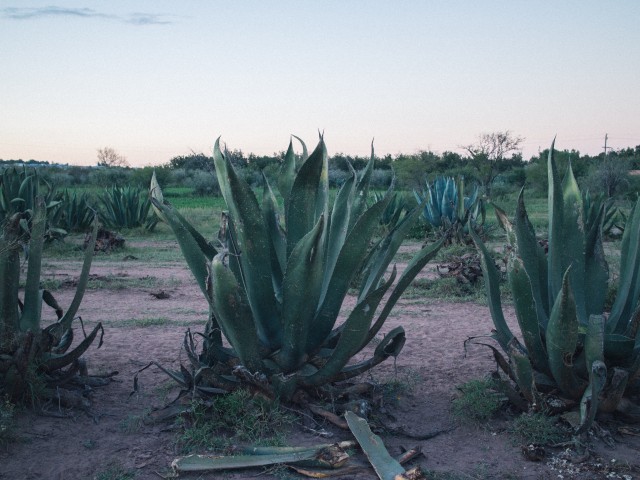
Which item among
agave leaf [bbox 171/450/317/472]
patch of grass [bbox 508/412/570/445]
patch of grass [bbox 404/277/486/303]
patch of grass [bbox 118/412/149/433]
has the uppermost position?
patch of grass [bbox 404/277/486/303]

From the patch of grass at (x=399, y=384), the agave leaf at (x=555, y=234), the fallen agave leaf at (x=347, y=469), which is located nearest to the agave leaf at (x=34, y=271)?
the fallen agave leaf at (x=347, y=469)

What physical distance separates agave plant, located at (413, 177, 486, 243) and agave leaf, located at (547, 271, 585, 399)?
814 centimetres

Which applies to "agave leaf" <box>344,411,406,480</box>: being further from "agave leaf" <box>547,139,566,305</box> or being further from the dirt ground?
"agave leaf" <box>547,139,566,305</box>

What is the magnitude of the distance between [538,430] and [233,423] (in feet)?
4.90

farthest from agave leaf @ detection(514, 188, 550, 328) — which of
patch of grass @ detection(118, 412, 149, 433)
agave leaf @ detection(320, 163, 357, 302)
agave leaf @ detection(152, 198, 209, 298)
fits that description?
patch of grass @ detection(118, 412, 149, 433)

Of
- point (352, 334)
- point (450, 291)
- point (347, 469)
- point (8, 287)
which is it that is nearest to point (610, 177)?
point (450, 291)

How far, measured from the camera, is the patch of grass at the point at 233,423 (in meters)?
2.97

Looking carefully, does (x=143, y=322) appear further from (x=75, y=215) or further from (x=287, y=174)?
(x=75, y=215)

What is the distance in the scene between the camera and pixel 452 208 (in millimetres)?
12172

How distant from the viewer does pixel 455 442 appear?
3146 millimetres

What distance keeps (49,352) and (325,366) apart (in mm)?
1570

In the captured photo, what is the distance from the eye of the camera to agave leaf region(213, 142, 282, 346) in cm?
315

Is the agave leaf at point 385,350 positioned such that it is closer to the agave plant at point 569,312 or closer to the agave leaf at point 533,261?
the agave plant at point 569,312

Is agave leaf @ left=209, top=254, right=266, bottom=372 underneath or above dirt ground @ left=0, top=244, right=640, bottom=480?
above
